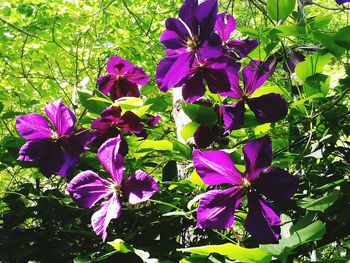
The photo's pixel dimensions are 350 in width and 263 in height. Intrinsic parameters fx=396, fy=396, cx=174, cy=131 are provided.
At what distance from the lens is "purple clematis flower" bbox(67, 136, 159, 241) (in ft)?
1.86

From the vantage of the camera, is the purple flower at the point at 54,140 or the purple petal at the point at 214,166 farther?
the purple flower at the point at 54,140

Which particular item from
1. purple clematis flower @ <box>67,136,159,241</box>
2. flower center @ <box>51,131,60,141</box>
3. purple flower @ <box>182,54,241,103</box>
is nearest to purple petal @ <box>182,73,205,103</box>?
purple flower @ <box>182,54,241,103</box>

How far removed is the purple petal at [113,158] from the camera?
1.92 ft

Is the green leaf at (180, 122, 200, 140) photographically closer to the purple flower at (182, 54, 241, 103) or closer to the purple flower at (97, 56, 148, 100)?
the purple flower at (182, 54, 241, 103)

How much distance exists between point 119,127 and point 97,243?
0.25m

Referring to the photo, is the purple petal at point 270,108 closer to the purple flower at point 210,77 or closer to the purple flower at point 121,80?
the purple flower at point 210,77

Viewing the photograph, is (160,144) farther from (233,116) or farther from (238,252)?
(238,252)

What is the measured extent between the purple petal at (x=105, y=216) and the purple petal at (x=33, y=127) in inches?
6.7

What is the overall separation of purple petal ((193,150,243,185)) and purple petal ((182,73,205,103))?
0.46 feet

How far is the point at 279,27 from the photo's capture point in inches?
21.8

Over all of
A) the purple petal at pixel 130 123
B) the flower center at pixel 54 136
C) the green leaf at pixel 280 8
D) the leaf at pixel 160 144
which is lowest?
the leaf at pixel 160 144

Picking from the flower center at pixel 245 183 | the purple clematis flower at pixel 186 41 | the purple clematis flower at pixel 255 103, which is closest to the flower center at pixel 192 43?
the purple clematis flower at pixel 186 41

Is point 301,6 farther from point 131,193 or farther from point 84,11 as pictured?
point 84,11

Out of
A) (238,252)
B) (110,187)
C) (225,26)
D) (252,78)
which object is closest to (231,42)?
(225,26)
